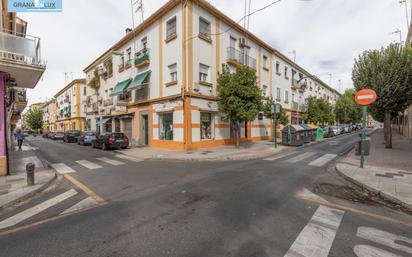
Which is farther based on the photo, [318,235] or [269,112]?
[269,112]

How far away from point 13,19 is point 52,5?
7.42 meters

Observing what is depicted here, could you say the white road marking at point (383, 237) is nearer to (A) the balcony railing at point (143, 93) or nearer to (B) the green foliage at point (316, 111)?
(A) the balcony railing at point (143, 93)

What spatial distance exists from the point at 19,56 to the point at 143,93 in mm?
10580

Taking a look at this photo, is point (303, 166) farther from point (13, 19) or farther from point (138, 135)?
point (13, 19)

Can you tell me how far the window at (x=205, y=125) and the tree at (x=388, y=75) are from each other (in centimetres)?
1003

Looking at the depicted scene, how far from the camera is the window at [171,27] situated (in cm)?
1462

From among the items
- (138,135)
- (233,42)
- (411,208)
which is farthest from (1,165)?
(233,42)

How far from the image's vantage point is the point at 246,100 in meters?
13.7

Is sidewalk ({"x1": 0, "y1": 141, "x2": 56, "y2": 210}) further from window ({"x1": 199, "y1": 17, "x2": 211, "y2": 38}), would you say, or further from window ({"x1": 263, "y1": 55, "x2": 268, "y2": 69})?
window ({"x1": 263, "y1": 55, "x2": 268, "y2": 69})

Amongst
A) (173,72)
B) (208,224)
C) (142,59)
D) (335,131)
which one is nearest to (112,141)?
(173,72)

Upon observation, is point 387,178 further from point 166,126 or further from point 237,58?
point 237,58

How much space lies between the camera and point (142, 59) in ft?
55.5

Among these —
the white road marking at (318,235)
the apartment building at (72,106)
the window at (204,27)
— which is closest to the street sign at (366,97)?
the white road marking at (318,235)

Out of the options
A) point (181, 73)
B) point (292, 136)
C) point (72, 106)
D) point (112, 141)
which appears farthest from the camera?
point (72, 106)
